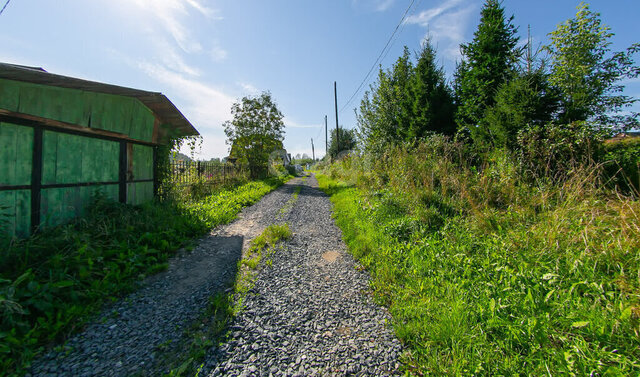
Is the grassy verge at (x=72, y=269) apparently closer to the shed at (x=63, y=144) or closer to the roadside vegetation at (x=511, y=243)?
the shed at (x=63, y=144)

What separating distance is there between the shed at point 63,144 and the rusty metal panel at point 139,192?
25mm

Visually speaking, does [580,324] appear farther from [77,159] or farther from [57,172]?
[77,159]

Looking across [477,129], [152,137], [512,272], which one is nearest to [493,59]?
[477,129]

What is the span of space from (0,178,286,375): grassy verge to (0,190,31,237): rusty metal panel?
332 mm

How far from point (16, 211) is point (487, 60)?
1275cm

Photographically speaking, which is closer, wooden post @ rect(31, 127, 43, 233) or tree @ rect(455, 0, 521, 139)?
wooden post @ rect(31, 127, 43, 233)

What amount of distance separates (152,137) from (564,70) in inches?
583

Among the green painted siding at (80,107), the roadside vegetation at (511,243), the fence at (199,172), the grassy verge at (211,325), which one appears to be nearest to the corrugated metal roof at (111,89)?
the green painted siding at (80,107)

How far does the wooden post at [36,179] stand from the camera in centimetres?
380

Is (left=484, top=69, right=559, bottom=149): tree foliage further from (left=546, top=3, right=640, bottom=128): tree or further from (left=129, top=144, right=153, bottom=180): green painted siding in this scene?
(left=129, top=144, right=153, bottom=180): green painted siding

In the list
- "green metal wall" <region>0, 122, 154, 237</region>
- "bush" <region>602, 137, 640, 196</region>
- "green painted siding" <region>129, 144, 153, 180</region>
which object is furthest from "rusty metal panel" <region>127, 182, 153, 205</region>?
"bush" <region>602, 137, 640, 196</region>

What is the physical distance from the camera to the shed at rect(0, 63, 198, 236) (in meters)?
3.49

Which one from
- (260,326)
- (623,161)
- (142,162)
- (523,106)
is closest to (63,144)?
(142,162)

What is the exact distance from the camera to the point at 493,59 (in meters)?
8.36
